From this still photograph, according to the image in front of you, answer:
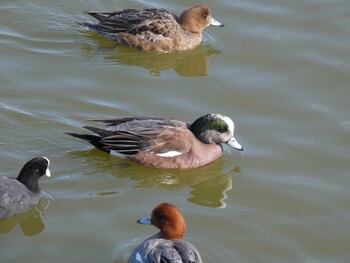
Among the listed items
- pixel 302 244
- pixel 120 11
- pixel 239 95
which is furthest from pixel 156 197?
pixel 120 11

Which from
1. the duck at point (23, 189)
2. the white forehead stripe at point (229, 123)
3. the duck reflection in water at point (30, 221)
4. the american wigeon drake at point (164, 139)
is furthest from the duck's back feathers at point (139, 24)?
the duck reflection in water at point (30, 221)

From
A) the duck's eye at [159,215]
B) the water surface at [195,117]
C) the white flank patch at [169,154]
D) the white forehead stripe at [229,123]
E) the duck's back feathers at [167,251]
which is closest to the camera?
the duck's back feathers at [167,251]

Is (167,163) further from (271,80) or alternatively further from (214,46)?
(214,46)

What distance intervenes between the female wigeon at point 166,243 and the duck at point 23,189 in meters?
1.30

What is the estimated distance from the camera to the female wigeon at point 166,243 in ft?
26.6

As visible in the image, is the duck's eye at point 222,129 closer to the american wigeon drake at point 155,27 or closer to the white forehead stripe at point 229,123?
the white forehead stripe at point 229,123

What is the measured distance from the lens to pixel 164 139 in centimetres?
1063

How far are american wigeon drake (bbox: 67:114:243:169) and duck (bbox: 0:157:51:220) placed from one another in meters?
1.05

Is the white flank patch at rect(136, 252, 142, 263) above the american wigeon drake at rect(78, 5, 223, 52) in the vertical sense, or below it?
below

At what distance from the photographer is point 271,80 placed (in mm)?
12188

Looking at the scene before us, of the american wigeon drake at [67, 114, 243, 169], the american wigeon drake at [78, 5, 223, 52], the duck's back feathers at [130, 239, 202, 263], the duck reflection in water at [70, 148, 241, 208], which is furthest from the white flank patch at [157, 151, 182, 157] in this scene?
the american wigeon drake at [78, 5, 223, 52]

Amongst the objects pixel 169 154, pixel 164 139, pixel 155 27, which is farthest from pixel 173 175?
pixel 155 27

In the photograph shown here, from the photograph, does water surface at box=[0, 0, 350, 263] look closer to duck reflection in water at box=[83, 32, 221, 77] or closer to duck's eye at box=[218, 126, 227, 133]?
duck reflection in water at box=[83, 32, 221, 77]

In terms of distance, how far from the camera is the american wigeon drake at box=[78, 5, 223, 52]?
13.0 meters
